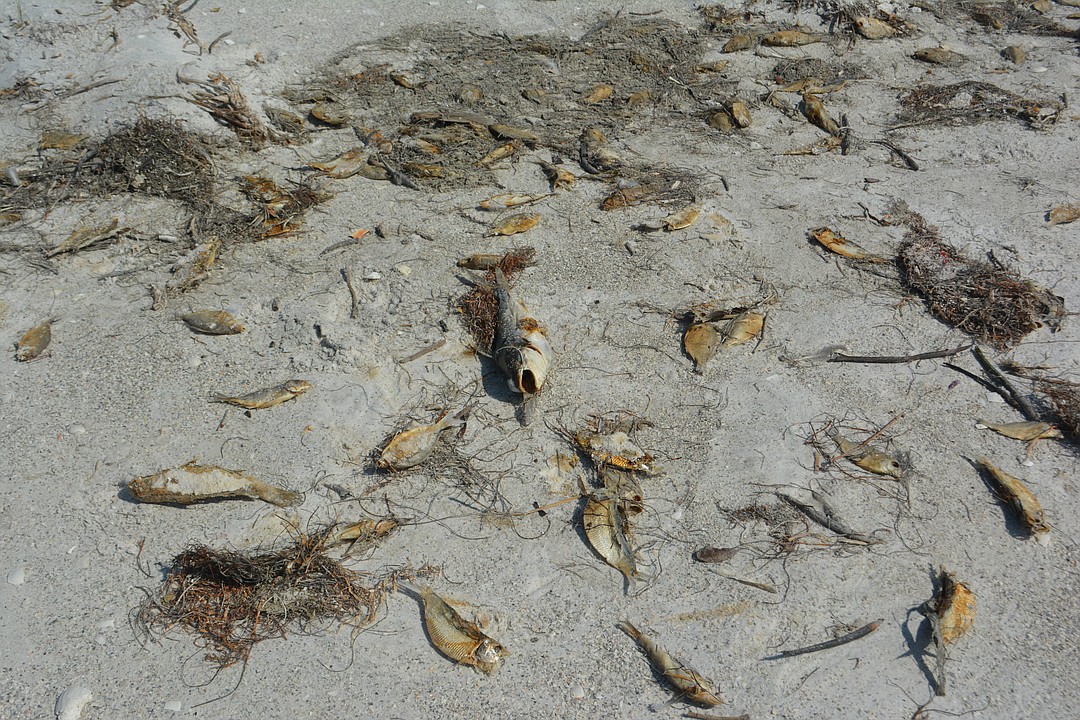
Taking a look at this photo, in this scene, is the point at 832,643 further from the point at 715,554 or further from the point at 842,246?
the point at 842,246

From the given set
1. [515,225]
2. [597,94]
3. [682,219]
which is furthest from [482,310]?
[597,94]

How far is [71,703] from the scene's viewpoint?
7.66ft

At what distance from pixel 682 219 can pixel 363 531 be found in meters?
2.66

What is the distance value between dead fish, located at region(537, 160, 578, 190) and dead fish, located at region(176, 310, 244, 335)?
85.6 inches

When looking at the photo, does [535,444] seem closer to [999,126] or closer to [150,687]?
[150,687]

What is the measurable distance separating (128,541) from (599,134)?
12.8 feet

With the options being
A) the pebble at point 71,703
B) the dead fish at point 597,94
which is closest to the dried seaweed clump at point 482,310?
the pebble at point 71,703

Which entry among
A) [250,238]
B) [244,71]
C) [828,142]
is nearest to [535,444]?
[250,238]

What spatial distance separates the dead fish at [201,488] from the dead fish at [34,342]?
1131 millimetres

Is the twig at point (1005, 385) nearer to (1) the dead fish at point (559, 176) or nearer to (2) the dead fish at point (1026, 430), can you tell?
(2) the dead fish at point (1026, 430)

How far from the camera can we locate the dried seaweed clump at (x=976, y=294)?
367 cm

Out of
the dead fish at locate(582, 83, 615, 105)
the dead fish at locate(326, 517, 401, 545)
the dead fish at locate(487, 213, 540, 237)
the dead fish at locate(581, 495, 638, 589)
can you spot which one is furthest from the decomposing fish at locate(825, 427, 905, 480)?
the dead fish at locate(582, 83, 615, 105)

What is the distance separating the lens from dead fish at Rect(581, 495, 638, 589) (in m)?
2.73

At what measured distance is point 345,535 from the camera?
2803 mm
